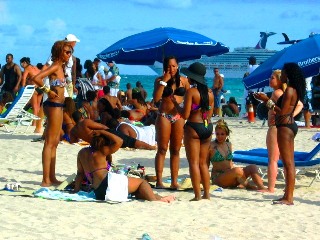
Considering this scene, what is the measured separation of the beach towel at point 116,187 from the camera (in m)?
7.31

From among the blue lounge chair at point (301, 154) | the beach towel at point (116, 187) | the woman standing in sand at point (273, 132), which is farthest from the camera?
the blue lounge chair at point (301, 154)

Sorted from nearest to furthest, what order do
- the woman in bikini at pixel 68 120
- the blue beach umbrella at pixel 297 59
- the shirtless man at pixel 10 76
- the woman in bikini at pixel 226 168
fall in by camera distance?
the woman in bikini at pixel 226 168 < the woman in bikini at pixel 68 120 < the blue beach umbrella at pixel 297 59 < the shirtless man at pixel 10 76

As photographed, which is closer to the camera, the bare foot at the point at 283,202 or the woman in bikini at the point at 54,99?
the bare foot at the point at 283,202

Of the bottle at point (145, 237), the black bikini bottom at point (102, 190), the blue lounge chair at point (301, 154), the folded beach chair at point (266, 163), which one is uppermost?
the blue lounge chair at point (301, 154)

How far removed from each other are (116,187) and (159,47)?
6.97 metres

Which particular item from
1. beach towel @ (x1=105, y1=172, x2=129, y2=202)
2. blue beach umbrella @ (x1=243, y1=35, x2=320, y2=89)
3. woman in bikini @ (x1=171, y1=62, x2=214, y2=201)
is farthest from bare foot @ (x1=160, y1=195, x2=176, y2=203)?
blue beach umbrella @ (x1=243, y1=35, x2=320, y2=89)

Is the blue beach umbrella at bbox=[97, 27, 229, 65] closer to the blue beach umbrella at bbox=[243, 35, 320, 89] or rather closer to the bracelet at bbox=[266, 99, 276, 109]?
the blue beach umbrella at bbox=[243, 35, 320, 89]

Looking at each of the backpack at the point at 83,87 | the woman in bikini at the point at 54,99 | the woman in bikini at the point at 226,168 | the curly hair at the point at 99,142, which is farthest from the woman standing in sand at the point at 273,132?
the backpack at the point at 83,87

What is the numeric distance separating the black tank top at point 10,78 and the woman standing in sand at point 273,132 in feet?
32.4

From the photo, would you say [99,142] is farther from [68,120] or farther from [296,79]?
[68,120]

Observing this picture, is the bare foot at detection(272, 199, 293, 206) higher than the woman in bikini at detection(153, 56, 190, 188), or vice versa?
the woman in bikini at detection(153, 56, 190, 188)

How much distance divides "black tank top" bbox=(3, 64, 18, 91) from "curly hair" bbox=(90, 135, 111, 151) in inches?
398

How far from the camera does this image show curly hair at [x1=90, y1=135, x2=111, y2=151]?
24.5 feet

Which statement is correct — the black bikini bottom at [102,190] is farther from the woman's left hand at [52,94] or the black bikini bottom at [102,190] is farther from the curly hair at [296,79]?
the curly hair at [296,79]
